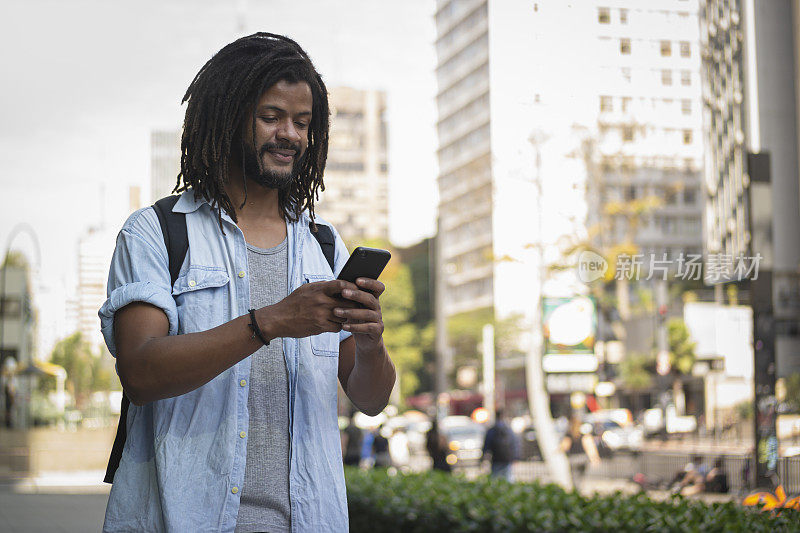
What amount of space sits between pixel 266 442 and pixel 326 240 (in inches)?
19.7

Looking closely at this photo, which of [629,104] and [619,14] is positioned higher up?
[619,14]

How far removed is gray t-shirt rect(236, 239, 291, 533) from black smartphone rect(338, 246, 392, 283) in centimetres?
29

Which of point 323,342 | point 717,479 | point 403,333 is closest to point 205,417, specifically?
point 323,342

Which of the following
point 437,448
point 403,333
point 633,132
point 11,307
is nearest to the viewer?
point 633,132

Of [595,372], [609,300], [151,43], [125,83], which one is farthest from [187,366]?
[125,83]

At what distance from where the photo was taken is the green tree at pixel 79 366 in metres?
15.7

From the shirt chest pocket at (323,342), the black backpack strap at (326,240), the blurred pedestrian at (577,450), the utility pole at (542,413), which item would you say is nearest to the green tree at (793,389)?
the black backpack strap at (326,240)

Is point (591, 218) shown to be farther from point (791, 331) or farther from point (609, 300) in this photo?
point (791, 331)

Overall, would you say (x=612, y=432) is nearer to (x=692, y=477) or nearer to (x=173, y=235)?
(x=692, y=477)

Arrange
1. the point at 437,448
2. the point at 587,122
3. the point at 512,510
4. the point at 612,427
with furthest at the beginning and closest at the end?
the point at 612,427
the point at 437,448
the point at 587,122
the point at 512,510

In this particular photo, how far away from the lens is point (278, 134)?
1.87 metres

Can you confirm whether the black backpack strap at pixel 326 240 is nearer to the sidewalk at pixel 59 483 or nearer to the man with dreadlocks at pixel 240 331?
the man with dreadlocks at pixel 240 331

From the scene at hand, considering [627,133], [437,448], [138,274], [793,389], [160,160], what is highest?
[160,160]

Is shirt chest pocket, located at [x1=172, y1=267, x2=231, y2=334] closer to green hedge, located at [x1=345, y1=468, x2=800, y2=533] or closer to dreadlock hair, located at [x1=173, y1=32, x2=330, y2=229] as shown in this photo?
dreadlock hair, located at [x1=173, y1=32, x2=330, y2=229]
